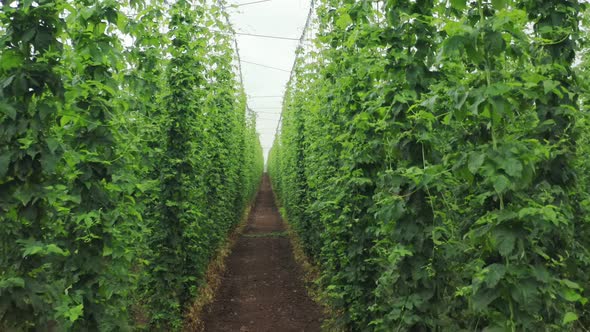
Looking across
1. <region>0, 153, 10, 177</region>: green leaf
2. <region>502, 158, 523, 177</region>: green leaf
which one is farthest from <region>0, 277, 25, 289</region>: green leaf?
<region>502, 158, 523, 177</region>: green leaf

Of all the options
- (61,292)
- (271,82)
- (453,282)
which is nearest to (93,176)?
(61,292)

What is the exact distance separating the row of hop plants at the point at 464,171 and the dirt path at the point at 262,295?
1.94 meters

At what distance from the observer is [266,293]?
9594mm

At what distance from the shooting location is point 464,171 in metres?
2.51

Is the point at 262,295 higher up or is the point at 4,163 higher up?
the point at 4,163

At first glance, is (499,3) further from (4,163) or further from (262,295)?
(262,295)

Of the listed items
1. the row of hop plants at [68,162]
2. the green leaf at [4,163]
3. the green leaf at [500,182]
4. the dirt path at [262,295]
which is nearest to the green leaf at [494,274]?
the green leaf at [500,182]

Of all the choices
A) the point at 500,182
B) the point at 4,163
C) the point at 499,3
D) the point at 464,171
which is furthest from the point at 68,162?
the point at 499,3

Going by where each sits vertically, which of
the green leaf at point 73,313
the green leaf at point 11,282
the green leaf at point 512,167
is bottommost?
the green leaf at point 73,313

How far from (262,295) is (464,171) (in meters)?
7.49

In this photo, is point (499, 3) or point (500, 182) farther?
point (499, 3)

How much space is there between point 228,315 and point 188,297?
3.19 feet

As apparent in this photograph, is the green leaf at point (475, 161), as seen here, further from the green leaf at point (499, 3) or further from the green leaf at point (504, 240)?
the green leaf at point (499, 3)

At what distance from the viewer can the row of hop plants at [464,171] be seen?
229 cm
